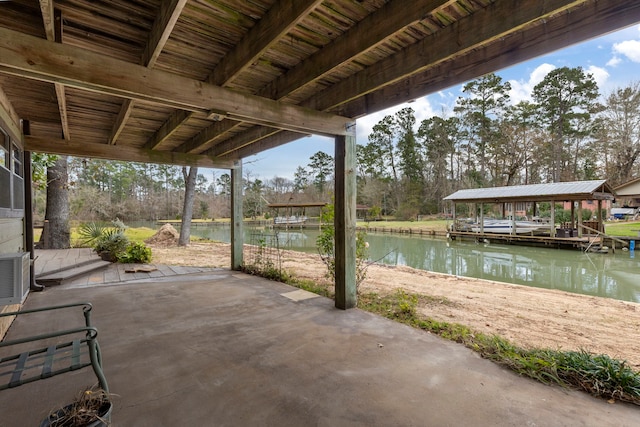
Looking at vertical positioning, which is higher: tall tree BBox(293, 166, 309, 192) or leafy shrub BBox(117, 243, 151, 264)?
tall tree BBox(293, 166, 309, 192)

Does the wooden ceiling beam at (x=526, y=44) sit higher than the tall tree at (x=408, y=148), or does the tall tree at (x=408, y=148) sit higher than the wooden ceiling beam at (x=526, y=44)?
the tall tree at (x=408, y=148)

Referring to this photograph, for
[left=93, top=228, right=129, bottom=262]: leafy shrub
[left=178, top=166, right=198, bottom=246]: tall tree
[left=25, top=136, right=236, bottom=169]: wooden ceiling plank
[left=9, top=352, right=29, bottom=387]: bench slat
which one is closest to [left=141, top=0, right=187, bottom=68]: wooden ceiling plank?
[left=9, top=352, right=29, bottom=387]: bench slat

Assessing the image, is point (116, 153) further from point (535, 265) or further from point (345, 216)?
point (535, 265)

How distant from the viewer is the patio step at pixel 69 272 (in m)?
4.71

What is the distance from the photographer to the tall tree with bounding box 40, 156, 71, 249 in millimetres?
7273

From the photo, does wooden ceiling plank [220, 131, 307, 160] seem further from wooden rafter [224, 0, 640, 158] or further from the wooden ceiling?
wooden rafter [224, 0, 640, 158]

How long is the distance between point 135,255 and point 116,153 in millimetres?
2721

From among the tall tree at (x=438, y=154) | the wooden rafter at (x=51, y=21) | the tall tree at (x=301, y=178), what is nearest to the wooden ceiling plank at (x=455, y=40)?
the wooden rafter at (x=51, y=21)

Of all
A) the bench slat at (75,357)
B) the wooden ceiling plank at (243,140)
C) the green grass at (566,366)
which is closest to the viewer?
the bench slat at (75,357)

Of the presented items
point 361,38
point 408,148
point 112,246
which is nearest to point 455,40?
point 361,38

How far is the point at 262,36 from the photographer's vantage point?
6.40ft

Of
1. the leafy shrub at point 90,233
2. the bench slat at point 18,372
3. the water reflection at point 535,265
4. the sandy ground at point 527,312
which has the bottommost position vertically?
the water reflection at point 535,265

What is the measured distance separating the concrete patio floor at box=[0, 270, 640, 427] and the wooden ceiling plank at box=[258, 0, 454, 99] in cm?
232

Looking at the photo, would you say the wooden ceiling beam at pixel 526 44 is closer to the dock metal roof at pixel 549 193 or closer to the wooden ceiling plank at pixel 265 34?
the wooden ceiling plank at pixel 265 34
